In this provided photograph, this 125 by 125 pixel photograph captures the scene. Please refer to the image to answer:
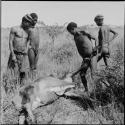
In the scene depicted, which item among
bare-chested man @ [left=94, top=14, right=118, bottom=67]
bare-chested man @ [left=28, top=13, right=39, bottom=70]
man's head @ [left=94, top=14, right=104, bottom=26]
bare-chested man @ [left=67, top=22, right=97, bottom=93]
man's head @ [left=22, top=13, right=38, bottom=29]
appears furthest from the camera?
bare-chested man @ [left=28, top=13, right=39, bottom=70]

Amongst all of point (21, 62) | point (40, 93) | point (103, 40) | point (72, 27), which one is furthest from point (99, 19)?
point (40, 93)

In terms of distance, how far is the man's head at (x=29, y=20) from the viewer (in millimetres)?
7746

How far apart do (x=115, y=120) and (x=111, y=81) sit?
919 mm

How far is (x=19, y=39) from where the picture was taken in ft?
25.6

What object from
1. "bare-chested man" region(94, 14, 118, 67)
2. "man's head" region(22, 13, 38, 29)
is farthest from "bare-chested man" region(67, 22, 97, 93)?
"man's head" region(22, 13, 38, 29)

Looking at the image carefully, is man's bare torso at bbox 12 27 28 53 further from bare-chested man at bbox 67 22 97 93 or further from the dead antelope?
the dead antelope

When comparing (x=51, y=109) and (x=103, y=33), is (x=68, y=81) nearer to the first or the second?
(x=51, y=109)

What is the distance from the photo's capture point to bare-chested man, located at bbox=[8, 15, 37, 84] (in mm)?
7785

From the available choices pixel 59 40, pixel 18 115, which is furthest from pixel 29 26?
pixel 59 40

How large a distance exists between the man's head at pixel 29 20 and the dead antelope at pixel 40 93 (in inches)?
89.4

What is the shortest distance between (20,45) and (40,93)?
2.46 metres

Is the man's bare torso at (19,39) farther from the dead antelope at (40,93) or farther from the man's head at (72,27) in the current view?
the dead antelope at (40,93)

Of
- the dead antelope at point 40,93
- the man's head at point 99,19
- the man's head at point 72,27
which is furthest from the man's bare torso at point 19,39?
the dead antelope at point 40,93

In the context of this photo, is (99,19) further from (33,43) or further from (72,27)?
(33,43)
